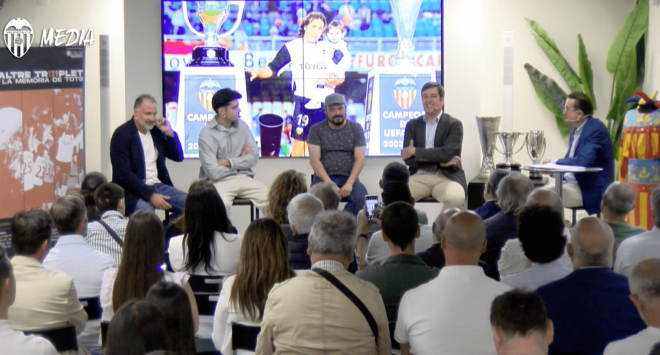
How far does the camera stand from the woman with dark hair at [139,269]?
318 centimetres

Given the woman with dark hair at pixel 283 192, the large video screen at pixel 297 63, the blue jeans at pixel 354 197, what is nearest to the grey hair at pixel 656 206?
the woman with dark hair at pixel 283 192

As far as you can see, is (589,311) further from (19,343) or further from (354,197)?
(354,197)

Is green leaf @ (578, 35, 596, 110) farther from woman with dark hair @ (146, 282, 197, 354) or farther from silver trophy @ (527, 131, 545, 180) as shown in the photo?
woman with dark hair @ (146, 282, 197, 354)

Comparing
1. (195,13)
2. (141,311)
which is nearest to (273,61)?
(195,13)

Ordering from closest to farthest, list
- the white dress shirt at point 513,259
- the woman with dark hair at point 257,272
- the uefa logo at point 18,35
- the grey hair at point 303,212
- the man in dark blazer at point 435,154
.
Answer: the woman with dark hair at point 257,272 → the white dress shirt at point 513,259 → the grey hair at point 303,212 → the man in dark blazer at point 435,154 → the uefa logo at point 18,35

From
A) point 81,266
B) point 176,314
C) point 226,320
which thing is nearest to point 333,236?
point 226,320

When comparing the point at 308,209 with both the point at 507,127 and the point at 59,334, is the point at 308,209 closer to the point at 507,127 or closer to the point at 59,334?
the point at 59,334

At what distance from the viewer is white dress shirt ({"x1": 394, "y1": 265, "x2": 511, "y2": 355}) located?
8.60 ft

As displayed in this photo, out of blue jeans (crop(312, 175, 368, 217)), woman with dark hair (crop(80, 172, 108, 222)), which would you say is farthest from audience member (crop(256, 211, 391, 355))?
blue jeans (crop(312, 175, 368, 217))

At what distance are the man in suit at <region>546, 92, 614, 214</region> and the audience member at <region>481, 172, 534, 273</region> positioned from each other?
1.86 m

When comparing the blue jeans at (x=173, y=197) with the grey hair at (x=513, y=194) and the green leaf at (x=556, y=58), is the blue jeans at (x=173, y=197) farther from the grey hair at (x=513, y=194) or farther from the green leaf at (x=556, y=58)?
the green leaf at (x=556, y=58)

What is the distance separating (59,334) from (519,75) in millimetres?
5878

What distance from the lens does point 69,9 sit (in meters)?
7.42

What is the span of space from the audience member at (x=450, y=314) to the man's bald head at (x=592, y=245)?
15.0 inches
